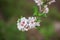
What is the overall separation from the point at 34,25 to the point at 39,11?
14 cm

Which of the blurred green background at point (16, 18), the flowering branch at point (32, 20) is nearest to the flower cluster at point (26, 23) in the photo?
the flowering branch at point (32, 20)

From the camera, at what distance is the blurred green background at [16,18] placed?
3.80 m

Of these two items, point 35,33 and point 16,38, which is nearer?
point 16,38

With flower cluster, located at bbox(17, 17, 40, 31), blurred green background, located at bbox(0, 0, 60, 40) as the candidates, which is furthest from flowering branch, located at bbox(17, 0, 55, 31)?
blurred green background, located at bbox(0, 0, 60, 40)

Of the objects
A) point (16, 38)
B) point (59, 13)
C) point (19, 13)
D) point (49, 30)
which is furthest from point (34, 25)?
point (59, 13)

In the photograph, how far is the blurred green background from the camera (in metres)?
3.80

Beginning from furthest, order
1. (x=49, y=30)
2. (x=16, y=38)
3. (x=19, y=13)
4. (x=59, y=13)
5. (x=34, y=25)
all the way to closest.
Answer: (x=59, y=13), (x=19, y=13), (x=49, y=30), (x=16, y=38), (x=34, y=25)

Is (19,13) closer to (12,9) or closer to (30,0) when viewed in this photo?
(12,9)

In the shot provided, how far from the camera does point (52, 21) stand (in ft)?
14.5

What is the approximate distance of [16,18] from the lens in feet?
14.0

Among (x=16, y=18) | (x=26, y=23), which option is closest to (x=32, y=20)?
(x=26, y=23)

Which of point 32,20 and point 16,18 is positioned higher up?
point 16,18

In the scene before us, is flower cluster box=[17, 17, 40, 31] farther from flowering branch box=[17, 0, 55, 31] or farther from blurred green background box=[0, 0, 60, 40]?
blurred green background box=[0, 0, 60, 40]

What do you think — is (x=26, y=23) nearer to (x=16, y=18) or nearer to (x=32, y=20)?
(x=32, y=20)
